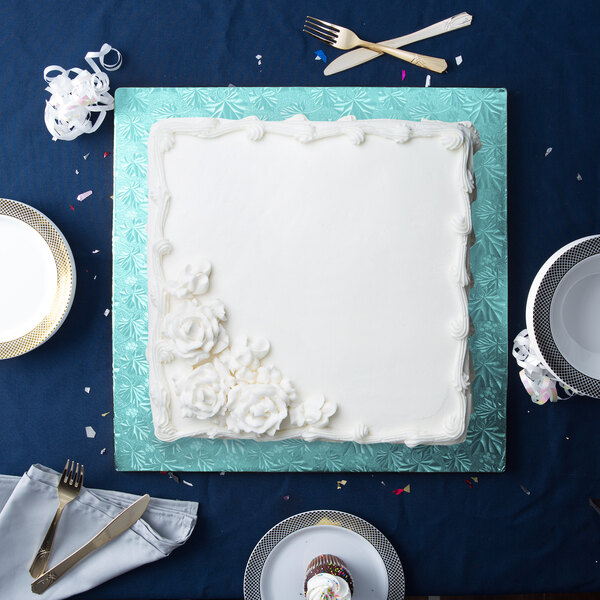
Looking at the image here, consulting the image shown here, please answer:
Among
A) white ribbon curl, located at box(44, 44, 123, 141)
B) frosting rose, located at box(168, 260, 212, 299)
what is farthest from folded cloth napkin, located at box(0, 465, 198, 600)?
white ribbon curl, located at box(44, 44, 123, 141)

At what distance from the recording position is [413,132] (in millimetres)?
1481

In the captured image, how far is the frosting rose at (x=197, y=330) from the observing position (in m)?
1.47

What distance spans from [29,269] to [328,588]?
1.37 meters

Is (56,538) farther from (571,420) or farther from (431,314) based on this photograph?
(571,420)

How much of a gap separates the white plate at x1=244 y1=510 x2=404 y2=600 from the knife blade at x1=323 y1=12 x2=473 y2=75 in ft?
4.89

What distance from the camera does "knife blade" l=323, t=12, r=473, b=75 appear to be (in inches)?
71.3

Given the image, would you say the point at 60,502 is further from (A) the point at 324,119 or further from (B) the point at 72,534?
(A) the point at 324,119

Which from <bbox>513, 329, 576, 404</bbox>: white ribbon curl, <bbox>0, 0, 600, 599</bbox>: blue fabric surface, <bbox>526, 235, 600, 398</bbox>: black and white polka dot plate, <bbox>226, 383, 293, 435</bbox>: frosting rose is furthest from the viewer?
<bbox>0, 0, 600, 599</bbox>: blue fabric surface

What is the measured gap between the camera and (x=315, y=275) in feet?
4.90

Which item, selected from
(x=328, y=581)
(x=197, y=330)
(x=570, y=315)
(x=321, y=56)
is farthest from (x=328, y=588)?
(x=321, y=56)

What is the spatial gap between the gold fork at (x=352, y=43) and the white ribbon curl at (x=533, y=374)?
3.06 ft

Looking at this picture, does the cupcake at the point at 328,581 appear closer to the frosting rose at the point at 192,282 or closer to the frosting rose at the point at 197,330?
the frosting rose at the point at 197,330

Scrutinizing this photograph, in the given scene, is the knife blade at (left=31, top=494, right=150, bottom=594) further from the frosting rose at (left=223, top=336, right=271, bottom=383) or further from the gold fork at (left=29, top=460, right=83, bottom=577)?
the frosting rose at (left=223, top=336, right=271, bottom=383)

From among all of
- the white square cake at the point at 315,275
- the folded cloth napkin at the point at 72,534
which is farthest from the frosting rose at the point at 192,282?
the folded cloth napkin at the point at 72,534
